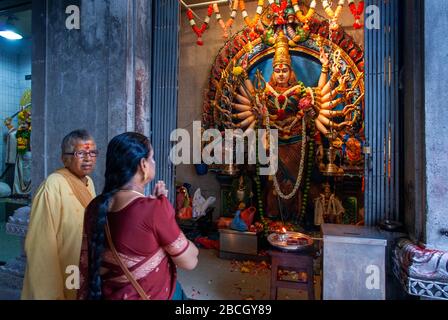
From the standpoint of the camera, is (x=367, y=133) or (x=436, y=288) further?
(x=367, y=133)

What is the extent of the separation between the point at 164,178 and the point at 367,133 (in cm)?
271

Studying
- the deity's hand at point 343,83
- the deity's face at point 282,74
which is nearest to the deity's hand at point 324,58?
the deity's hand at point 343,83

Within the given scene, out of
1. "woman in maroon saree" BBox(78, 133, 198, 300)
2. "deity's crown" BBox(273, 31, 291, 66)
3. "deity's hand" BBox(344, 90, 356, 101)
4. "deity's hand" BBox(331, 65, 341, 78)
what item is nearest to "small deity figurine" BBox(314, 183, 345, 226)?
"deity's hand" BBox(344, 90, 356, 101)

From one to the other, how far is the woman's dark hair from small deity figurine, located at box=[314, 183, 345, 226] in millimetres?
4834

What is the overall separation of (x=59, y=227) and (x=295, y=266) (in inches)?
101

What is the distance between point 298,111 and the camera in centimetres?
600

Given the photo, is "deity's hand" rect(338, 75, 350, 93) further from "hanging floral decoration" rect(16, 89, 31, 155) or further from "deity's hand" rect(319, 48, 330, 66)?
"hanging floral decoration" rect(16, 89, 31, 155)

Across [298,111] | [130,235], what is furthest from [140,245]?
[298,111]

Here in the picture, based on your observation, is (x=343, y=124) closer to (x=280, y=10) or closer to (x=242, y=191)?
(x=242, y=191)

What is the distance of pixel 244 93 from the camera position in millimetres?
6605

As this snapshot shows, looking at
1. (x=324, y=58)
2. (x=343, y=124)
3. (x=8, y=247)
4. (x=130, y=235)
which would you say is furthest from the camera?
(x=324, y=58)

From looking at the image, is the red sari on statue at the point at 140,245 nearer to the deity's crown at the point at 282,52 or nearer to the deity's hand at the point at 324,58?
the deity's crown at the point at 282,52
